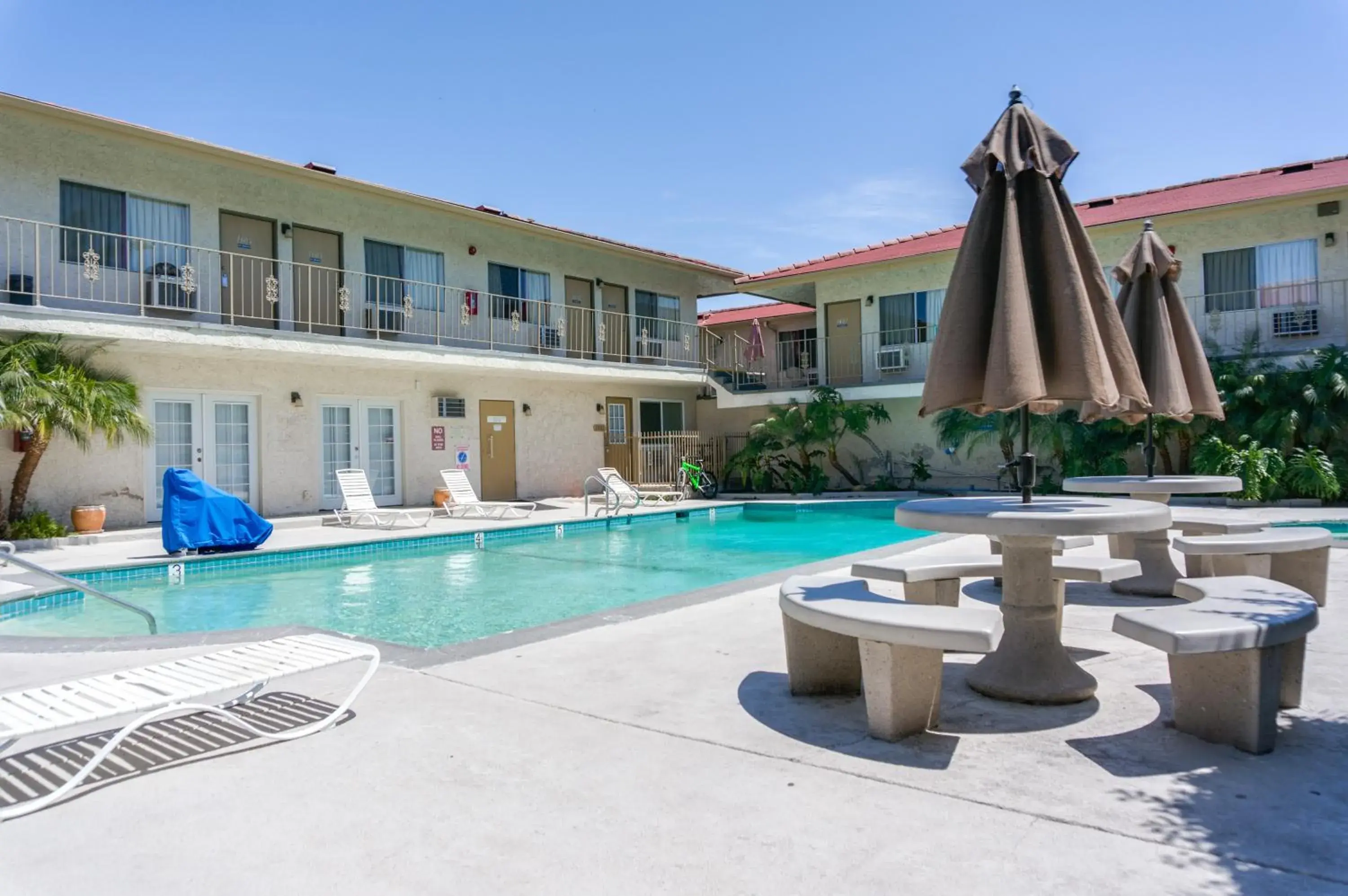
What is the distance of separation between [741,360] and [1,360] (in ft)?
59.4

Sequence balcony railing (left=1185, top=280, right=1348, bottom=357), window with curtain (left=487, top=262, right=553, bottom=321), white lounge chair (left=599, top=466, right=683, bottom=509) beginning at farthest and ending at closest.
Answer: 1. window with curtain (left=487, top=262, right=553, bottom=321)
2. white lounge chair (left=599, top=466, right=683, bottom=509)
3. balcony railing (left=1185, top=280, right=1348, bottom=357)

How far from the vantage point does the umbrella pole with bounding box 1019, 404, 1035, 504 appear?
4.14 metres

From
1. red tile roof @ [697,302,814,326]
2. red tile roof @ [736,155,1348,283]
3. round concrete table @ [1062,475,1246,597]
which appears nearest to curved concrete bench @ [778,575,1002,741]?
round concrete table @ [1062,475,1246,597]

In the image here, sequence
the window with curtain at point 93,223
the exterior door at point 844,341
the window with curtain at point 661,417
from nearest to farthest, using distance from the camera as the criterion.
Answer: the window with curtain at point 93,223 → the exterior door at point 844,341 → the window with curtain at point 661,417

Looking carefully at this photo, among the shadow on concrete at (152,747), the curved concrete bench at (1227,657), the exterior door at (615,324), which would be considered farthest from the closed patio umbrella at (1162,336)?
the exterior door at (615,324)

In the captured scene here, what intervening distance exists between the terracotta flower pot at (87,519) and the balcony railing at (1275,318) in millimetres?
18808

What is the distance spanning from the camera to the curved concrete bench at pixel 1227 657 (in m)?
3.11

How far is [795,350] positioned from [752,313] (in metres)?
3.16

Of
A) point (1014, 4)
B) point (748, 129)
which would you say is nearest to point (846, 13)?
point (1014, 4)

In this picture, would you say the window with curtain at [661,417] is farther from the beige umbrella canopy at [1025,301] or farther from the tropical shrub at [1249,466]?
the beige umbrella canopy at [1025,301]

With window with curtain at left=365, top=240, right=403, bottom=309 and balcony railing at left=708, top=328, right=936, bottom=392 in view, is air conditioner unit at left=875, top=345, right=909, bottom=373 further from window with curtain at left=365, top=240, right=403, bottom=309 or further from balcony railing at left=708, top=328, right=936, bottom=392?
window with curtain at left=365, top=240, right=403, bottom=309

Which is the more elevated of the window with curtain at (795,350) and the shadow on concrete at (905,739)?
the window with curtain at (795,350)

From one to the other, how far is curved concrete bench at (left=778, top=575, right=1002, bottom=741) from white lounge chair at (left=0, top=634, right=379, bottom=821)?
2.02 m

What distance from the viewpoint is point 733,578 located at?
9.34 metres
